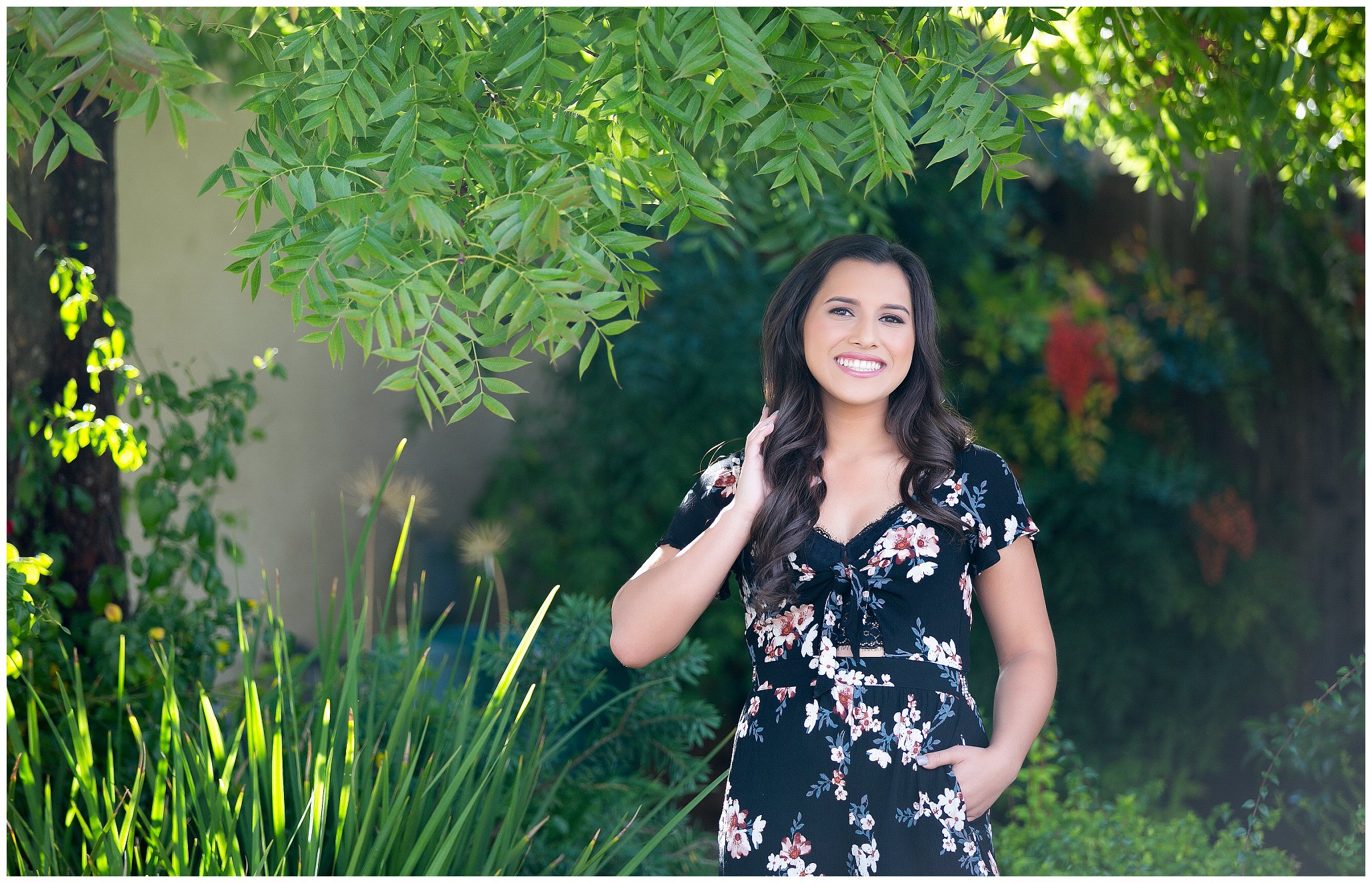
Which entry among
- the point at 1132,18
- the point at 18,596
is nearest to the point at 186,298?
the point at 18,596

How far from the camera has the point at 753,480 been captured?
1542 mm

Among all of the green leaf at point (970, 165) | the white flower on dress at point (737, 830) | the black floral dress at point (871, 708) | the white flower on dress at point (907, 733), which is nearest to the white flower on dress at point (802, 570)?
the black floral dress at point (871, 708)

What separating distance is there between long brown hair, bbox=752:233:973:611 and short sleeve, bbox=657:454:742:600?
0.31ft

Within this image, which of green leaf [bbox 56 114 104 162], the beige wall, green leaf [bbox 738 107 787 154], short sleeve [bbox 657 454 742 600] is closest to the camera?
green leaf [bbox 56 114 104 162]

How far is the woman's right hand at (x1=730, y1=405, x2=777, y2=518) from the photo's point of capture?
153 cm

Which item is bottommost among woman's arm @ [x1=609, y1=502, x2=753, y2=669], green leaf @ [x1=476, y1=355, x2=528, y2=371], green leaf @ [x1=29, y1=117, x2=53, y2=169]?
woman's arm @ [x1=609, y1=502, x2=753, y2=669]

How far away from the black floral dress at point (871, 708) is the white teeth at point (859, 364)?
0.65 feet

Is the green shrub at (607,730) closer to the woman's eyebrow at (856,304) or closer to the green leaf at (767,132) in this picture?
the woman's eyebrow at (856,304)

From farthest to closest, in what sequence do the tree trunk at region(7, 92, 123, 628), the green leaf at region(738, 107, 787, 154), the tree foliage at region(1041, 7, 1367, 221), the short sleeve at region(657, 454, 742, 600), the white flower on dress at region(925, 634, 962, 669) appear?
the tree trunk at region(7, 92, 123, 628) < the tree foliage at region(1041, 7, 1367, 221) < the short sleeve at region(657, 454, 742, 600) < the white flower on dress at region(925, 634, 962, 669) < the green leaf at region(738, 107, 787, 154)

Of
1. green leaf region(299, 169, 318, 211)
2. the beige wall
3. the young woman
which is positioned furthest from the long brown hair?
the beige wall

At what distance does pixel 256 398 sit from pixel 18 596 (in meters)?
0.78

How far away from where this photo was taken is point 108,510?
2.42 meters

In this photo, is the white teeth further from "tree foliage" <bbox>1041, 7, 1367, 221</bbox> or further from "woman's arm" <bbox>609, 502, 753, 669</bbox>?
"tree foliage" <bbox>1041, 7, 1367, 221</bbox>

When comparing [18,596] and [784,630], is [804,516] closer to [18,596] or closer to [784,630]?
[784,630]
